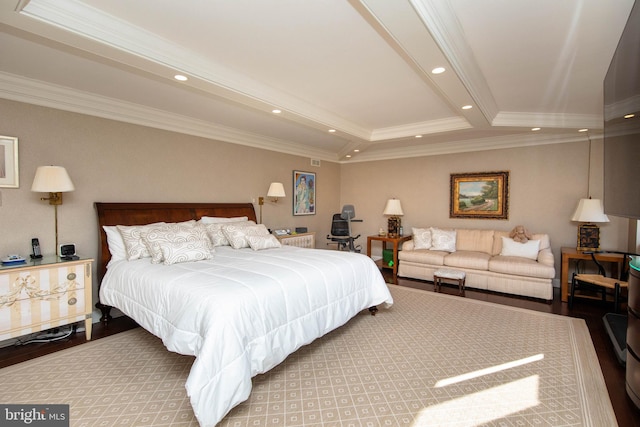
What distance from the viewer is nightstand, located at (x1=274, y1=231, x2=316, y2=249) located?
5348mm

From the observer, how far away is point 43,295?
275cm

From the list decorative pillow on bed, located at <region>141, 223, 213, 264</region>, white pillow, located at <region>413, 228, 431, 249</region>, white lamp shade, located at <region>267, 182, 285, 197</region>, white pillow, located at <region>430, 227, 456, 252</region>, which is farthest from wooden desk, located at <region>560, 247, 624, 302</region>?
decorative pillow on bed, located at <region>141, 223, 213, 264</region>

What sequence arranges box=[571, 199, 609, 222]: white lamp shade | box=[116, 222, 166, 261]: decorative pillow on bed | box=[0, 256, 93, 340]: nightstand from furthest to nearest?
box=[571, 199, 609, 222]: white lamp shade
box=[116, 222, 166, 261]: decorative pillow on bed
box=[0, 256, 93, 340]: nightstand

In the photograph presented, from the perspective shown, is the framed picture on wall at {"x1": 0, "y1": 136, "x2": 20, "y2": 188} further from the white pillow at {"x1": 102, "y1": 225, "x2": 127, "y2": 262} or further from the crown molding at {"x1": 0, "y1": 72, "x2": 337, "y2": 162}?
the white pillow at {"x1": 102, "y1": 225, "x2": 127, "y2": 262}

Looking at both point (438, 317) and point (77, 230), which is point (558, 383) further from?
point (77, 230)

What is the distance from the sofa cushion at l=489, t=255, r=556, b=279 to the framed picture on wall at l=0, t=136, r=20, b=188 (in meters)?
5.95

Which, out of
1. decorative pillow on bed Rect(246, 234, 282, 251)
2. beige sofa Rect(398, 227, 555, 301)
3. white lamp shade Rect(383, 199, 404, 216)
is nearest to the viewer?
decorative pillow on bed Rect(246, 234, 282, 251)

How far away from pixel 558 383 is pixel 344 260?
1990mm

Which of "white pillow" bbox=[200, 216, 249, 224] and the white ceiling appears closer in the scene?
the white ceiling

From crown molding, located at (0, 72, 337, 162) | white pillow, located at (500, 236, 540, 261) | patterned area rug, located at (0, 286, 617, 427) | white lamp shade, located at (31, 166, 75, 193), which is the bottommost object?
patterned area rug, located at (0, 286, 617, 427)

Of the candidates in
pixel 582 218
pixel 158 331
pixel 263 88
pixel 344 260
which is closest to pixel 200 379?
pixel 158 331

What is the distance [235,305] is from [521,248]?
4.61m

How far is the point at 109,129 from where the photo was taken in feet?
11.7

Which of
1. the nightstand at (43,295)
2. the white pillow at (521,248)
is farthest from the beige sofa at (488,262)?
the nightstand at (43,295)
